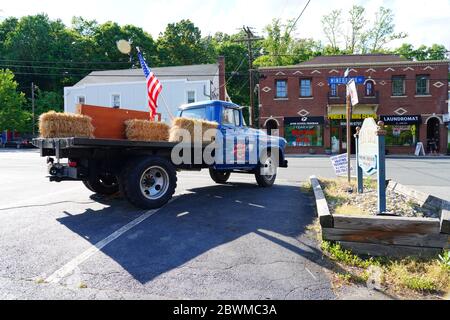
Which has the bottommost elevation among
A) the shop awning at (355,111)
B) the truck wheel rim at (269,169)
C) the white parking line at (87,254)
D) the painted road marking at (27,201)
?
the white parking line at (87,254)

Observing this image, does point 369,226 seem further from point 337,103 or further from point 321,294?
point 337,103

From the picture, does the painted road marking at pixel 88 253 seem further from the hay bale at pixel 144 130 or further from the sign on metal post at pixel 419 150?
the sign on metal post at pixel 419 150

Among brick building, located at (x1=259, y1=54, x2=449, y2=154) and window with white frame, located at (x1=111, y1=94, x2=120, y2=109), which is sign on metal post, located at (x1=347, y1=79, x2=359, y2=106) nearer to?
brick building, located at (x1=259, y1=54, x2=449, y2=154)

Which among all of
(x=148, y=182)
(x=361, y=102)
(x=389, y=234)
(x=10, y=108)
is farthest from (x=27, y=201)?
(x=10, y=108)

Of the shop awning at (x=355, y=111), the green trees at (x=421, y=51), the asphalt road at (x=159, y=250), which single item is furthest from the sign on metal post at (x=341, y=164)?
the green trees at (x=421, y=51)

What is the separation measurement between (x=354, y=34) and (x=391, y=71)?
20211mm

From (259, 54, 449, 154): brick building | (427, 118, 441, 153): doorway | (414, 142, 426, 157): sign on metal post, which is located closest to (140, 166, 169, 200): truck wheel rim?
(259, 54, 449, 154): brick building

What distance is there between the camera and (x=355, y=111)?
95.3ft

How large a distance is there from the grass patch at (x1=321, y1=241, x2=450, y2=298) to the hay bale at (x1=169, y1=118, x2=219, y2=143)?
3834 millimetres

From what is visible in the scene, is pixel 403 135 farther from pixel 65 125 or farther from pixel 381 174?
pixel 65 125

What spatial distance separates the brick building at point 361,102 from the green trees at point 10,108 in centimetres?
3102

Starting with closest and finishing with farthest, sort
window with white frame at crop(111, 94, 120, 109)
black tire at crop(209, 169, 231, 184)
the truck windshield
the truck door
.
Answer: the truck door → the truck windshield → black tire at crop(209, 169, 231, 184) → window with white frame at crop(111, 94, 120, 109)

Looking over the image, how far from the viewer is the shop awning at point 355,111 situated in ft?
94.2

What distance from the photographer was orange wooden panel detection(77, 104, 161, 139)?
590cm
